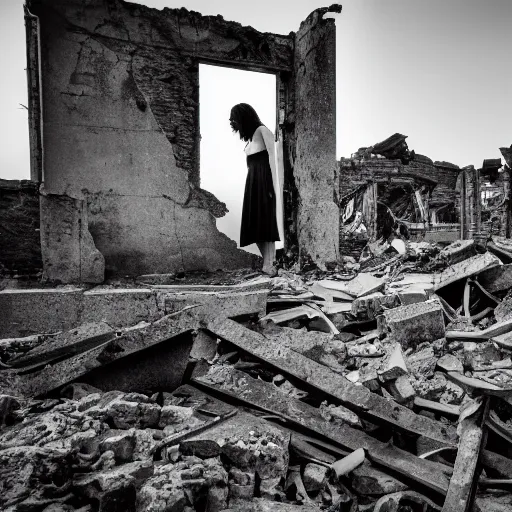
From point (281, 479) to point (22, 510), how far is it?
964mm

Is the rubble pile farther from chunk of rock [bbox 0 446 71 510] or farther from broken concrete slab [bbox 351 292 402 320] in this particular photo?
broken concrete slab [bbox 351 292 402 320]

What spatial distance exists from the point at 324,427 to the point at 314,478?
14.7 inches

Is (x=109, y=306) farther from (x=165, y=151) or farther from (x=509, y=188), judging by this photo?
(x=509, y=188)

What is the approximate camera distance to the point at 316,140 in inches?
225

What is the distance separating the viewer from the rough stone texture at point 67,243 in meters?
4.82

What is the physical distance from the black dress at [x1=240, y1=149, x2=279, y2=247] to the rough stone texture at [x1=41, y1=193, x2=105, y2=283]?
201 cm

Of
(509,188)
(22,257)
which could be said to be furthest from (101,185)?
(509,188)

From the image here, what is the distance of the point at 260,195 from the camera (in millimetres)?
5840

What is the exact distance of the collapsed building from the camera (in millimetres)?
1711

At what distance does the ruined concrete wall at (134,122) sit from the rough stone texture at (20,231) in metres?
0.29

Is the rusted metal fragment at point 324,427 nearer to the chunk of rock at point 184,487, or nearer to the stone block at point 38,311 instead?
the chunk of rock at point 184,487

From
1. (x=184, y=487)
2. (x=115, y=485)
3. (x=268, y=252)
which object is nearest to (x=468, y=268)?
(x=268, y=252)

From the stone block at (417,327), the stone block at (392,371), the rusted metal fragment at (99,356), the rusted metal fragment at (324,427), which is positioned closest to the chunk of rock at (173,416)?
the rusted metal fragment at (324,427)

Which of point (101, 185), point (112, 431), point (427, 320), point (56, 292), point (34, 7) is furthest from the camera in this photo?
point (101, 185)
